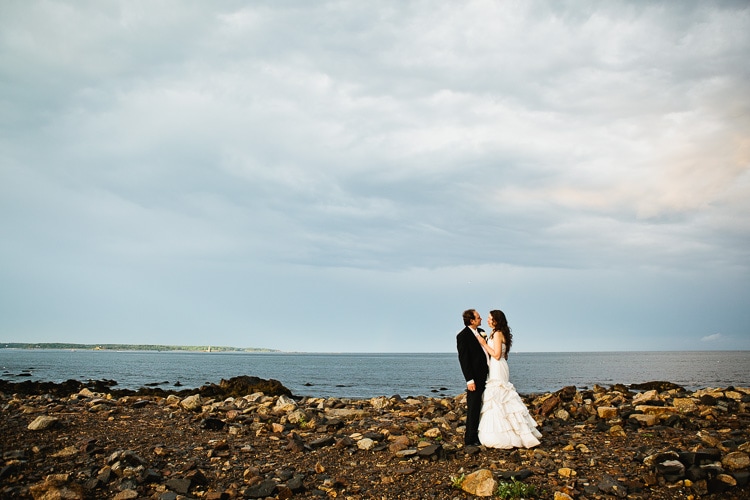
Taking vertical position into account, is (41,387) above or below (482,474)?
below

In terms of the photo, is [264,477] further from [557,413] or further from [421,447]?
[557,413]

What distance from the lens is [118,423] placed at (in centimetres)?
1353

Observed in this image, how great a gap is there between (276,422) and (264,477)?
503 cm

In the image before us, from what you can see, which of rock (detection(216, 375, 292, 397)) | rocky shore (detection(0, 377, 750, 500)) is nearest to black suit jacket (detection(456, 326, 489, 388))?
rocky shore (detection(0, 377, 750, 500))

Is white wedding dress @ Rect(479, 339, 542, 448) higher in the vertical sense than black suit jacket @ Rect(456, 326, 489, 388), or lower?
lower

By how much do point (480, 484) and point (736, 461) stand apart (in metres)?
4.54

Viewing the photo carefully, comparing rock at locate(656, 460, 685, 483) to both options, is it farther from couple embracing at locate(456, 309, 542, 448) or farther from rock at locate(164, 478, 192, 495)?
rock at locate(164, 478, 192, 495)

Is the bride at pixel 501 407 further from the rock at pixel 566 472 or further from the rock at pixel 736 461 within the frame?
the rock at pixel 736 461

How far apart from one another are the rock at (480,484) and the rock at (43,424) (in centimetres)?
1082

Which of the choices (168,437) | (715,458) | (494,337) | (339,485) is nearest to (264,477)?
(339,485)

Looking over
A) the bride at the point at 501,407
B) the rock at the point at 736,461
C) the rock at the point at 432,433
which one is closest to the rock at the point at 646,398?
the bride at the point at 501,407

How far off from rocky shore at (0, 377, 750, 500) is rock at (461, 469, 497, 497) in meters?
0.02

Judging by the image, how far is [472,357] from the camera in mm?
11023

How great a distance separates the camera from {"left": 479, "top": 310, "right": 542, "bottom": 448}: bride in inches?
409
